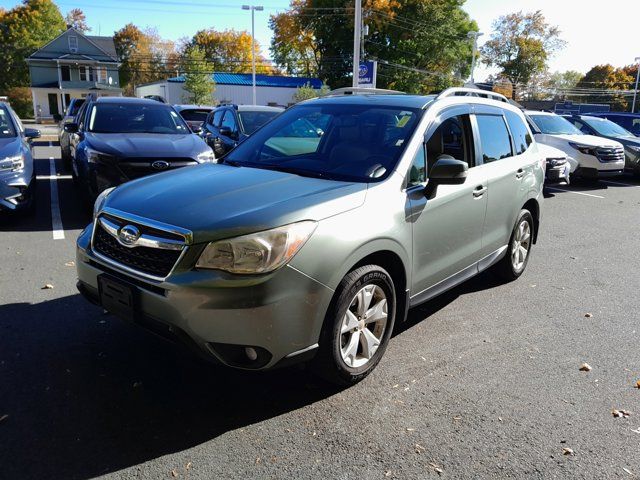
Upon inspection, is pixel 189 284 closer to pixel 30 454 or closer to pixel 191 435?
pixel 191 435

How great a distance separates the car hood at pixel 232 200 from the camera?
9.18 ft

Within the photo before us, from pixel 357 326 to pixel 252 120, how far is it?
8.30 m

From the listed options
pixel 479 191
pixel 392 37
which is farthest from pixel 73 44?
pixel 479 191

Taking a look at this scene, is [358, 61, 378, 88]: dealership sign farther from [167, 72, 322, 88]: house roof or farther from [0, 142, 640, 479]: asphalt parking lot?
[167, 72, 322, 88]: house roof

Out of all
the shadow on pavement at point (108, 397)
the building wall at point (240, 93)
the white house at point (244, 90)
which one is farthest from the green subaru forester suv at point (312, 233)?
the building wall at point (240, 93)

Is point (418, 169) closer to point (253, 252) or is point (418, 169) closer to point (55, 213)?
point (253, 252)

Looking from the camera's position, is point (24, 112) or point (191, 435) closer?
point (191, 435)

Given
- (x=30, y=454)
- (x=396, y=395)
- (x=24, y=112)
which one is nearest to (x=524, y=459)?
(x=396, y=395)

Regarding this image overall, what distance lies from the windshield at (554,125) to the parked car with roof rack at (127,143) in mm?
9930

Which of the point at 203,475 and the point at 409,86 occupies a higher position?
the point at 409,86

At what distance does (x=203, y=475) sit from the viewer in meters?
2.54

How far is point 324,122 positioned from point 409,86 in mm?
49011

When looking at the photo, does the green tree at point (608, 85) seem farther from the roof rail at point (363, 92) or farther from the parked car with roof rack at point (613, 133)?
the roof rail at point (363, 92)

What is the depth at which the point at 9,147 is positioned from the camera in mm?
7203
